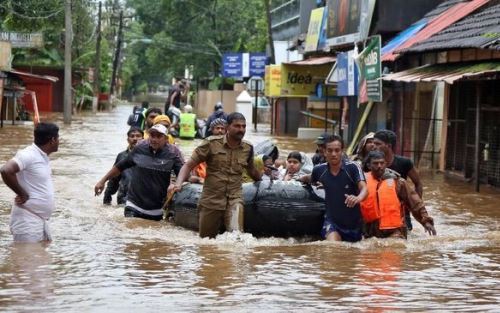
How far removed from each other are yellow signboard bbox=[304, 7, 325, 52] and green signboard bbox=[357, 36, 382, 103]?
8.56 metres

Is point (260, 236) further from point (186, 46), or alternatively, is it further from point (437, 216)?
point (186, 46)

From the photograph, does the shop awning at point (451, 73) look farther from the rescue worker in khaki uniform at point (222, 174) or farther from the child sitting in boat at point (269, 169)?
the rescue worker in khaki uniform at point (222, 174)

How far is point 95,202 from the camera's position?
14984 mm

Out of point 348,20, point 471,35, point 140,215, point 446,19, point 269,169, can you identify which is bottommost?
point 140,215

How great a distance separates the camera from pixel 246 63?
5419 centimetres

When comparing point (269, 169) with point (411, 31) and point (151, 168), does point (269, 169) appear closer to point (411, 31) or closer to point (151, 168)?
point (151, 168)

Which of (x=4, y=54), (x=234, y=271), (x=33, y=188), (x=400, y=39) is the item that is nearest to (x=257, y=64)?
(x=4, y=54)

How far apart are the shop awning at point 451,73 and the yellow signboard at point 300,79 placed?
1253cm

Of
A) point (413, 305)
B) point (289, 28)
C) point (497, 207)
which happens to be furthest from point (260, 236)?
point (289, 28)

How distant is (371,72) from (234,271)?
1442 centimetres

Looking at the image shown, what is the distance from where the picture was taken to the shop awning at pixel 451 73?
15.7 m

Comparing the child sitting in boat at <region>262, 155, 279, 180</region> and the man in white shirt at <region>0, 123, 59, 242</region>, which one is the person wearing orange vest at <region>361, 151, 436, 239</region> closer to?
the child sitting in boat at <region>262, 155, 279, 180</region>

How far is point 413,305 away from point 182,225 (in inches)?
184

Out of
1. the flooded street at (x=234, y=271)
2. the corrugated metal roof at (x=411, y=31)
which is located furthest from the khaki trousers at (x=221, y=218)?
the corrugated metal roof at (x=411, y=31)
